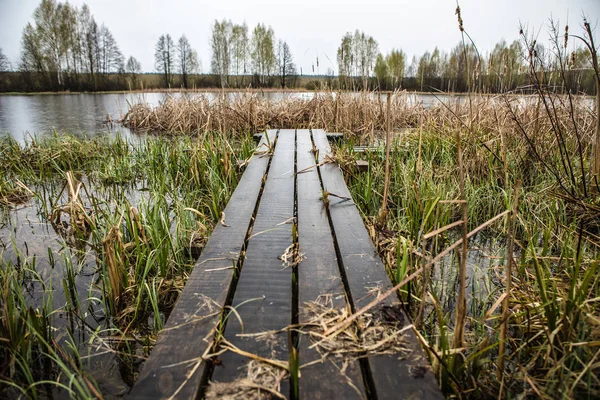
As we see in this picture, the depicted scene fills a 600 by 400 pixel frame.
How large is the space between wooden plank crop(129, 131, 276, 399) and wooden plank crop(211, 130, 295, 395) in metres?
0.05

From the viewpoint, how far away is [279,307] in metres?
1.13

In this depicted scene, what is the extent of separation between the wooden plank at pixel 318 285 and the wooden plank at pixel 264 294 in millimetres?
51

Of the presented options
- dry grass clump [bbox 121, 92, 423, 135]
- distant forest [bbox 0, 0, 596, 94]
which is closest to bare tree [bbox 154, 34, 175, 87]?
distant forest [bbox 0, 0, 596, 94]

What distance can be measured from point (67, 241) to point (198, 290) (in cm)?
202

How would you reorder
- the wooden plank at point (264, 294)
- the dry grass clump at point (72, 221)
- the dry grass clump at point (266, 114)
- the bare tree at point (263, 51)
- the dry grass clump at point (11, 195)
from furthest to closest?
the bare tree at point (263, 51) < the dry grass clump at point (266, 114) < the dry grass clump at point (11, 195) < the dry grass clump at point (72, 221) < the wooden plank at point (264, 294)

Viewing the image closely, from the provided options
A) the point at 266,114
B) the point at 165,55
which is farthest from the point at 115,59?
the point at 266,114

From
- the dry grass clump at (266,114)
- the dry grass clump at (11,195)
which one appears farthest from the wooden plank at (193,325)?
the dry grass clump at (266,114)

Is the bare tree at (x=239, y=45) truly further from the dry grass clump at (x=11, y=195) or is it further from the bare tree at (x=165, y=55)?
the dry grass clump at (x=11, y=195)

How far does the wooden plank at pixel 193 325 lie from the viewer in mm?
832

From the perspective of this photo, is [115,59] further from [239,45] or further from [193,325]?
[193,325]

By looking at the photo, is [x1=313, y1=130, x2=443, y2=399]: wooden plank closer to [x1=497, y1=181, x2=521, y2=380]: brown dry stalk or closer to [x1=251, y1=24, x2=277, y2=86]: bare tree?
[x1=497, y1=181, x2=521, y2=380]: brown dry stalk

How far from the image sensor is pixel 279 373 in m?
0.87

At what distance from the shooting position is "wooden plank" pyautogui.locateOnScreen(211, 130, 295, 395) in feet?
3.03

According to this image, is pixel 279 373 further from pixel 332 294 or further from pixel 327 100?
pixel 327 100
